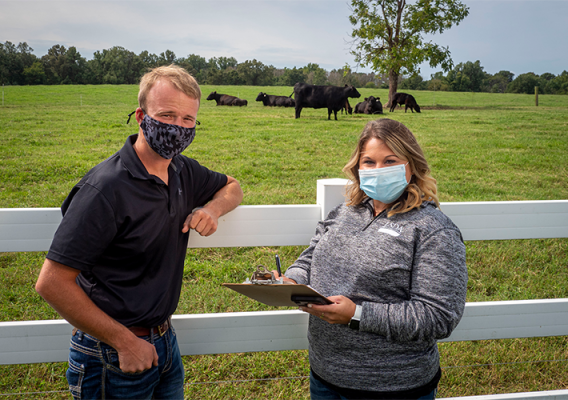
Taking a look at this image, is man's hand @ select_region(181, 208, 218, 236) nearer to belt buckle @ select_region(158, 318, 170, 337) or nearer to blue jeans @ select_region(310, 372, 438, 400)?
belt buckle @ select_region(158, 318, 170, 337)

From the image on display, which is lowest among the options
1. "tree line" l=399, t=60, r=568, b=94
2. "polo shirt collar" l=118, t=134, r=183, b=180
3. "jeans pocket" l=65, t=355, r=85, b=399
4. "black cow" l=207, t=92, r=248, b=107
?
"jeans pocket" l=65, t=355, r=85, b=399

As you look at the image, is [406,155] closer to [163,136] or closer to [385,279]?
[385,279]

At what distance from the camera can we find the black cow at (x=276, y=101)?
2761 cm

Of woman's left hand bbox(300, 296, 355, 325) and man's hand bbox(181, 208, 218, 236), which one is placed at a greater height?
man's hand bbox(181, 208, 218, 236)

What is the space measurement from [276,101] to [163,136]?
26832 mm

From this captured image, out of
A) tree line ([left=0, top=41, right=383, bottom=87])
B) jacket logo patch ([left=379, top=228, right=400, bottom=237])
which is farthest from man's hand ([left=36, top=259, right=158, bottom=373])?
tree line ([left=0, top=41, right=383, bottom=87])

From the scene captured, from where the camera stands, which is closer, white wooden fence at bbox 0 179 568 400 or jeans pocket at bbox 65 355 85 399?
jeans pocket at bbox 65 355 85 399

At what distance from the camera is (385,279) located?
1.76 m

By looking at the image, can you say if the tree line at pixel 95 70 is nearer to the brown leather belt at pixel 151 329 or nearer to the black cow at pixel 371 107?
the black cow at pixel 371 107

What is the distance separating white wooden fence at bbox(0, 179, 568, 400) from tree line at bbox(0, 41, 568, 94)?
100ft

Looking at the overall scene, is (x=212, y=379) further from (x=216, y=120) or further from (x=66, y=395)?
(x=216, y=120)

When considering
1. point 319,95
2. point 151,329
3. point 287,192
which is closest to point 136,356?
point 151,329

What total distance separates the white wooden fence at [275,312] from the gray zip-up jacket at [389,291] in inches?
14.5

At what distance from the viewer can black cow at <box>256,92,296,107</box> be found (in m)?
27.6
